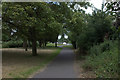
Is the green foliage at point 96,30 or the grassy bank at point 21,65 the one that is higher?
the green foliage at point 96,30

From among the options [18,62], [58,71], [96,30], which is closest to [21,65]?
[18,62]

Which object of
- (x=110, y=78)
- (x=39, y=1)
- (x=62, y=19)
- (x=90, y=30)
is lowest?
(x=110, y=78)

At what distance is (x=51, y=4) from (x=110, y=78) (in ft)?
30.3

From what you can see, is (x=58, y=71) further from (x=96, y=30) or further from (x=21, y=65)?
(x=96, y=30)

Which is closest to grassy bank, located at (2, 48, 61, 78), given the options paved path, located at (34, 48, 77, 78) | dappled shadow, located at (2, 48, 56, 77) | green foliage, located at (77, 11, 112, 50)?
dappled shadow, located at (2, 48, 56, 77)

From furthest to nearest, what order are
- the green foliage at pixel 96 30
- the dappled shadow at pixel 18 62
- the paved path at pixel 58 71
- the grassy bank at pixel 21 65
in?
the green foliage at pixel 96 30 → the dappled shadow at pixel 18 62 → the grassy bank at pixel 21 65 → the paved path at pixel 58 71

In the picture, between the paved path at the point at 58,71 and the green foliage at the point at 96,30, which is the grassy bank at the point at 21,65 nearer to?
the paved path at the point at 58,71

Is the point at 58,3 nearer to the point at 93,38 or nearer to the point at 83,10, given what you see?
the point at 83,10

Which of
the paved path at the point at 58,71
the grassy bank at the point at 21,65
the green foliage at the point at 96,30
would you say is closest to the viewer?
the paved path at the point at 58,71

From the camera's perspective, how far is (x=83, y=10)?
14039mm

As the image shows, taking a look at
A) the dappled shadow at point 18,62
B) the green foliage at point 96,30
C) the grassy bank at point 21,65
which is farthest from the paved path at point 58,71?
the green foliage at point 96,30

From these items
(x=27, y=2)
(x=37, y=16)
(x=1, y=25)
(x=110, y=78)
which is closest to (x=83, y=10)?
(x=37, y=16)

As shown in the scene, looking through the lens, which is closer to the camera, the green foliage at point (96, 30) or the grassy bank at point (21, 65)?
the grassy bank at point (21, 65)

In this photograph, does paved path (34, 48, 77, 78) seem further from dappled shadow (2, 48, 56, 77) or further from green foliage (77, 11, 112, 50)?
green foliage (77, 11, 112, 50)
